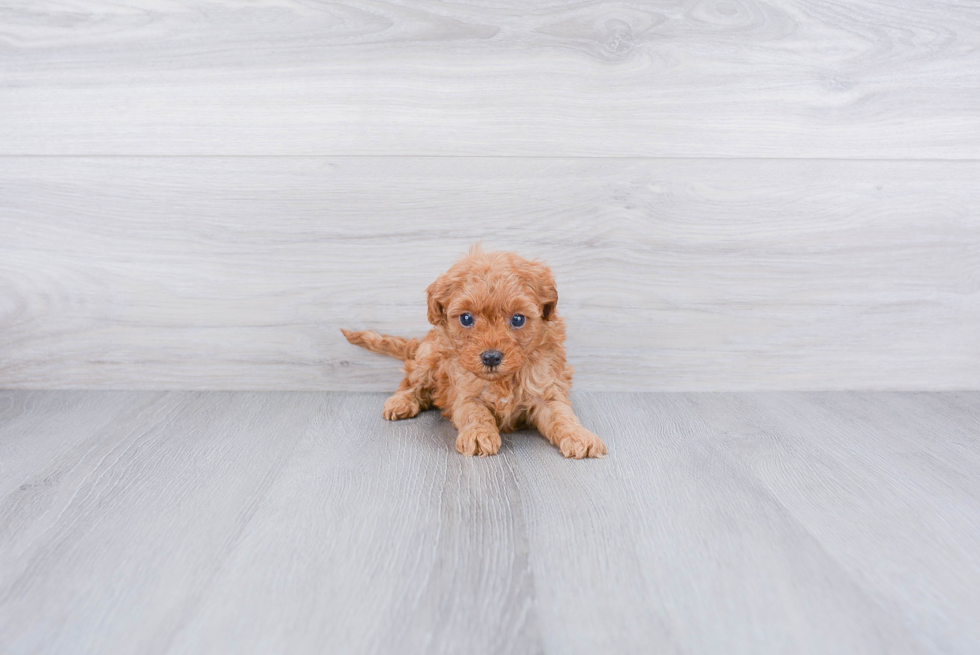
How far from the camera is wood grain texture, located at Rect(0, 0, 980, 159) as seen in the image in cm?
141

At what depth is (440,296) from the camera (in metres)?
1.17

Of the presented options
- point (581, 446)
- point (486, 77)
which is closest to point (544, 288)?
point (581, 446)

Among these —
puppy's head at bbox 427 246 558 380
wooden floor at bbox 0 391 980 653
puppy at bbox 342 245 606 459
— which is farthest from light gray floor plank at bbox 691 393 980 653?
puppy's head at bbox 427 246 558 380

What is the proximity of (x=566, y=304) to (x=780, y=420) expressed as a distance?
512 mm

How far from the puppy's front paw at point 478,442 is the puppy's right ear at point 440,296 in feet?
0.68

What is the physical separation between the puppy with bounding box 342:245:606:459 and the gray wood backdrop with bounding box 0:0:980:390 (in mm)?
282

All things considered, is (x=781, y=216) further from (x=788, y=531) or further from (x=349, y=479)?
(x=349, y=479)

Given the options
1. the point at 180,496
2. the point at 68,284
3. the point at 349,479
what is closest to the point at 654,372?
the point at 349,479

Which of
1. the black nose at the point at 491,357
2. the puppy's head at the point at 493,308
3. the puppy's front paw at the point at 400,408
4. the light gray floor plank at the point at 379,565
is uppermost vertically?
the puppy's head at the point at 493,308

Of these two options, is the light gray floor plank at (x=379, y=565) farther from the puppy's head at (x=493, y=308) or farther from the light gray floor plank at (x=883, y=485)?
the light gray floor plank at (x=883, y=485)

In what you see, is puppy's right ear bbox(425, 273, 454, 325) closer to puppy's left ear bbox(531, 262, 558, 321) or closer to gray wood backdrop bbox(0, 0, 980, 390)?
puppy's left ear bbox(531, 262, 558, 321)

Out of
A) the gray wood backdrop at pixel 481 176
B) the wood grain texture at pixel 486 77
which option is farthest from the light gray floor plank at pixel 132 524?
the wood grain texture at pixel 486 77

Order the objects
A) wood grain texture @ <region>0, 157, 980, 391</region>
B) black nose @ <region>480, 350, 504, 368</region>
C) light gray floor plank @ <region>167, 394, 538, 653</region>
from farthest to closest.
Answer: wood grain texture @ <region>0, 157, 980, 391</region> < black nose @ <region>480, 350, 504, 368</region> < light gray floor plank @ <region>167, 394, 538, 653</region>

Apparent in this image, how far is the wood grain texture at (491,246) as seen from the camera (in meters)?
1.45
